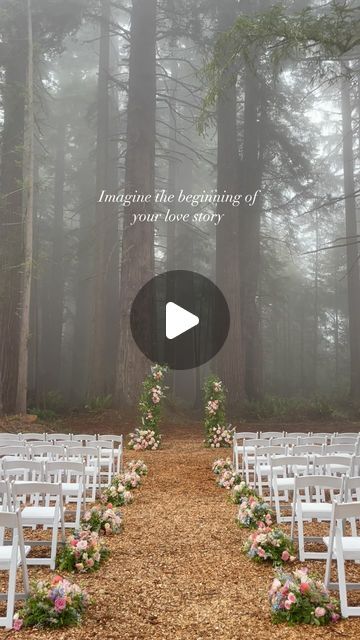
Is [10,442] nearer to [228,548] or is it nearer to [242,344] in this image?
[228,548]

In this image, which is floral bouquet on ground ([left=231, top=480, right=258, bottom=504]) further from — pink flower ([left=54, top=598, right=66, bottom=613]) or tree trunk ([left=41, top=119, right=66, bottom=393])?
tree trunk ([left=41, top=119, right=66, bottom=393])

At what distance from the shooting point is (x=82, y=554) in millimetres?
5078

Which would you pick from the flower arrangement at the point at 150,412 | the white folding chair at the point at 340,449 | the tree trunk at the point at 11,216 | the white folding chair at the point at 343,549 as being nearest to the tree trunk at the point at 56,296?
the tree trunk at the point at 11,216

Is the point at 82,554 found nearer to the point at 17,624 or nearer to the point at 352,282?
the point at 17,624

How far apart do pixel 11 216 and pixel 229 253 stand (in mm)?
7060

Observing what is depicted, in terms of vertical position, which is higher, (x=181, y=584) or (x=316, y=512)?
(x=316, y=512)

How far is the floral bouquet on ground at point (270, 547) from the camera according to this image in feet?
17.3

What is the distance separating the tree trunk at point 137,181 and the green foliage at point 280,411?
12.9ft

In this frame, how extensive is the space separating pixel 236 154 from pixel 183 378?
14.3m

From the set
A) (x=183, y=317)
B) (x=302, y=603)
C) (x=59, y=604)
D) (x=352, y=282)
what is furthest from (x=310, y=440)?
(x=183, y=317)

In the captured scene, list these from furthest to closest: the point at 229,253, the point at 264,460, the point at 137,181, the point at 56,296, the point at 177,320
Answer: the point at 56,296
the point at 177,320
the point at 229,253
the point at 137,181
the point at 264,460

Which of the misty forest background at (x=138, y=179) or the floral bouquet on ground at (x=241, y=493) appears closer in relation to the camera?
the floral bouquet on ground at (x=241, y=493)

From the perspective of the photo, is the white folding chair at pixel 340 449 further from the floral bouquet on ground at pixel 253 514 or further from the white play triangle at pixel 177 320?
the white play triangle at pixel 177 320

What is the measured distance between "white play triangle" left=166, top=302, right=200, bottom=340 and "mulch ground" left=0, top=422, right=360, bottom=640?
19.3 metres
